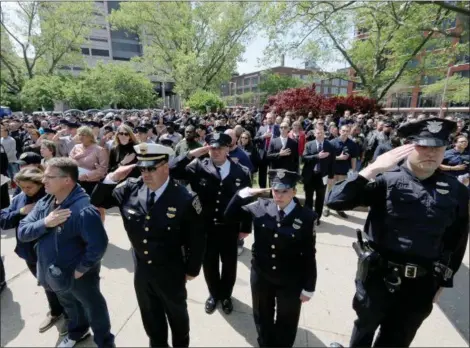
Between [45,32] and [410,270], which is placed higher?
[45,32]

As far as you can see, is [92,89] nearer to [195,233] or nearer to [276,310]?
[195,233]

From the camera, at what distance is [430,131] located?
2037 millimetres

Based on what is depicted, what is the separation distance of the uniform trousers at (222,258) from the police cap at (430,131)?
1.98 metres

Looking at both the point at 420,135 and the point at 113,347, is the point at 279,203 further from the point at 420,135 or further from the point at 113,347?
the point at 113,347

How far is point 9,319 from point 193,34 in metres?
31.7

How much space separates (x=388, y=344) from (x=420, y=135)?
172 cm

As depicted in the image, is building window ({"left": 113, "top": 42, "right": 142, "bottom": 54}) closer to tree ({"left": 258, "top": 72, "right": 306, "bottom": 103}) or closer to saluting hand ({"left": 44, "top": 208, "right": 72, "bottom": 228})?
tree ({"left": 258, "top": 72, "right": 306, "bottom": 103})

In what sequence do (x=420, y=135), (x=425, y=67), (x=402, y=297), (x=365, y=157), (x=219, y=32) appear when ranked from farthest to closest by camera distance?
(x=219, y=32) → (x=425, y=67) → (x=365, y=157) → (x=402, y=297) → (x=420, y=135)

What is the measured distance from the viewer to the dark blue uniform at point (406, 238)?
6.95 ft

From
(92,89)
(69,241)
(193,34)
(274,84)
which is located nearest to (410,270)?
(69,241)

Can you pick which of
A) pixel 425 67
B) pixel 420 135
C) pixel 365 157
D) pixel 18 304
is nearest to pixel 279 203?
pixel 420 135

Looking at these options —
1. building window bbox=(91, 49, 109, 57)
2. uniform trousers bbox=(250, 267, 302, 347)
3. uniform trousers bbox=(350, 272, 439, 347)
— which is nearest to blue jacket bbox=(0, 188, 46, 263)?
uniform trousers bbox=(250, 267, 302, 347)

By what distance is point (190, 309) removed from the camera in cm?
340

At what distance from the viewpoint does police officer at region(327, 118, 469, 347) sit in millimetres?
2088
